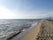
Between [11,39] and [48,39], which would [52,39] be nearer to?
[48,39]

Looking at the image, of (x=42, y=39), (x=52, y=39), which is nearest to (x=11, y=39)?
(x=42, y=39)

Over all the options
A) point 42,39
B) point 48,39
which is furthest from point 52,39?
point 42,39

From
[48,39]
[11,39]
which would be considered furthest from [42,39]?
[11,39]

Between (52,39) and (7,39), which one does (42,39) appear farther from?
(7,39)

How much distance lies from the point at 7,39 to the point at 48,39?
14.2 ft

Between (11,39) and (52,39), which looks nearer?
(52,39)

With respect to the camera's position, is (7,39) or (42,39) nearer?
(42,39)

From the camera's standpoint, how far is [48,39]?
→ 744 cm

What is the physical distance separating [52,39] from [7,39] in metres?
4.62

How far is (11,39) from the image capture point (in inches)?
380

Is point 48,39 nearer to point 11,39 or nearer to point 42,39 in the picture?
point 42,39

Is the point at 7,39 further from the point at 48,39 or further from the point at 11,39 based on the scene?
the point at 48,39

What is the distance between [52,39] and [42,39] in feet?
2.61

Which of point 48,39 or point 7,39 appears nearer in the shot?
point 48,39
